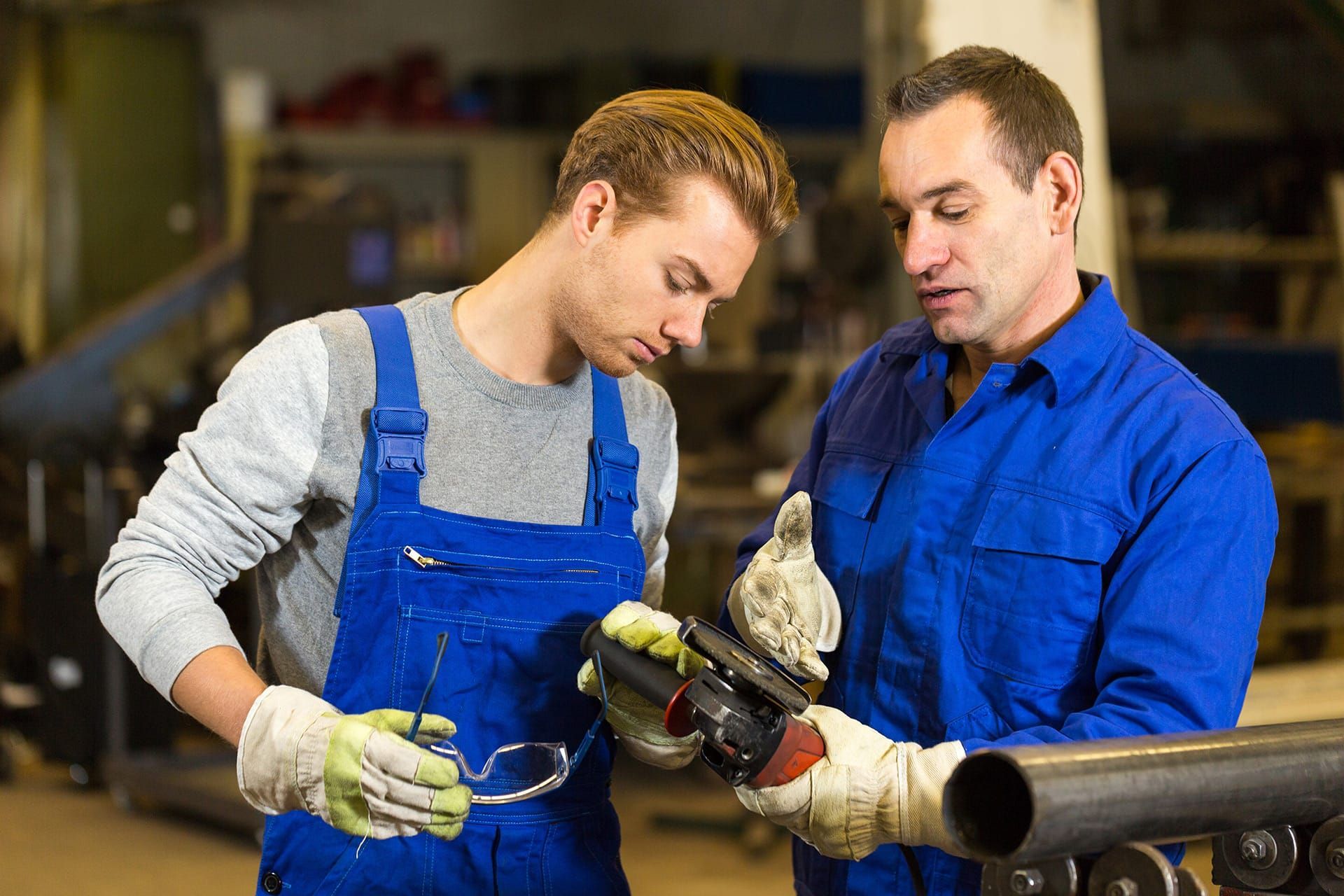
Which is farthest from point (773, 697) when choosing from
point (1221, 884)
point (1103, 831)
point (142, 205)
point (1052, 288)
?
point (142, 205)

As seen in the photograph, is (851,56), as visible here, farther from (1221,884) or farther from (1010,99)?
(1221,884)

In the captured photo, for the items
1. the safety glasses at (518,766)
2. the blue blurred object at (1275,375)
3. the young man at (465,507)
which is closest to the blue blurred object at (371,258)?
the blue blurred object at (1275,375)

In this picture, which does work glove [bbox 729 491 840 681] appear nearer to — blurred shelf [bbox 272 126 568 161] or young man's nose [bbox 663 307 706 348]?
young man's nose [bbox 663 307 706 348]

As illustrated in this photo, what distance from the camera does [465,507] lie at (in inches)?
56.8

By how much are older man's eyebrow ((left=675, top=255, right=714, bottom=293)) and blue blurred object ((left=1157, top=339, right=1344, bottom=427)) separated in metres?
4.27

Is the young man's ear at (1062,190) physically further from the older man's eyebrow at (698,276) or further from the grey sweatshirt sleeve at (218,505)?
the grey sweatshirt sleeve at (218,505)

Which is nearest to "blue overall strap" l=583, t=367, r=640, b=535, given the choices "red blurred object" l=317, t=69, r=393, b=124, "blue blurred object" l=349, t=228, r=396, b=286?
"blue blurred object" l=349, t=228, r=396, b=286

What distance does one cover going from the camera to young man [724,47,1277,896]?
1253 mm

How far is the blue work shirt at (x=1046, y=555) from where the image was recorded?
125 cm

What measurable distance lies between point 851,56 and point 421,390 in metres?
A: 6.19

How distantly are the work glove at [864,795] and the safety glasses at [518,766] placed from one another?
21 centimetres

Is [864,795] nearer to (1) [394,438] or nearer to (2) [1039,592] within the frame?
(2) [1039,592]

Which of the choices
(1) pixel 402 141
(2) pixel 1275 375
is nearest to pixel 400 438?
(2) pixel 1275 375

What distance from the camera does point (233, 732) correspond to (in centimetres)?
128
